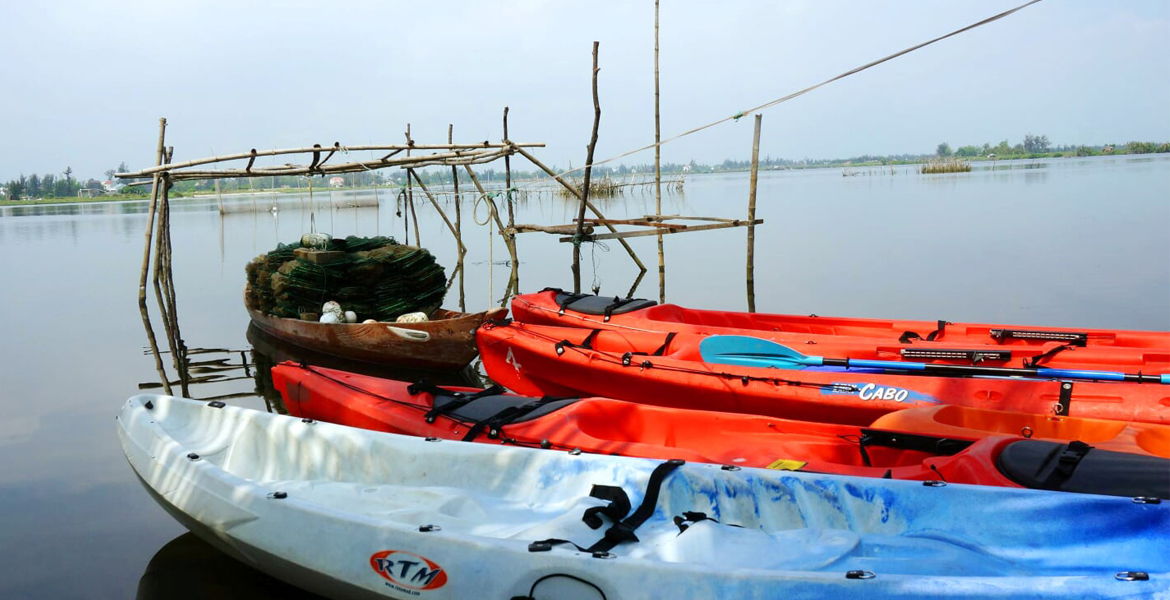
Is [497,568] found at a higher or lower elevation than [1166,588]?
lower

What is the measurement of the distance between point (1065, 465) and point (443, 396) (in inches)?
132

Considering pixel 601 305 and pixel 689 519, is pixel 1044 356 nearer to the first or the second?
pixel 689 519

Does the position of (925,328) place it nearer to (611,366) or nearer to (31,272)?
(611,366)

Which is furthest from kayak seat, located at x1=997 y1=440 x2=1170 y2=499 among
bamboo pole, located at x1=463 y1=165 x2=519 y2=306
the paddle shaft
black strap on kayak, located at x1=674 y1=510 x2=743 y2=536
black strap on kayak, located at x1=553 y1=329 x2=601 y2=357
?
bamboo pole, located at x1=463 y1=165 x2=519 y2=306

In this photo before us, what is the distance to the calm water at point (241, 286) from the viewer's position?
4781 mm

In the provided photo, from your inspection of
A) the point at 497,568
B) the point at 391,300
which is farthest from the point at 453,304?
the point at 497,568

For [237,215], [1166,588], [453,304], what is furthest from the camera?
[237,215]

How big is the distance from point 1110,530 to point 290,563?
10.9 feet

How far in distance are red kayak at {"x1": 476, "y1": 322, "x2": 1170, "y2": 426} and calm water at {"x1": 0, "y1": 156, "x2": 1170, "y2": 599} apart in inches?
107

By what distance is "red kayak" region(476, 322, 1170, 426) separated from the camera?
4.91m

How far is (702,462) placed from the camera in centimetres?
391

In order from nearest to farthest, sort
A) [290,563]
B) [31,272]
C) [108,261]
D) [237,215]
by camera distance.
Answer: [290,563]
[31,272]
[108,261]
[237,215]

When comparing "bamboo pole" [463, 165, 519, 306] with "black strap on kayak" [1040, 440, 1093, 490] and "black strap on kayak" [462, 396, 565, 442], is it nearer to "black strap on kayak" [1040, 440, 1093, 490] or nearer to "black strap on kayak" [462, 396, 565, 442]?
"black strap on kayak" [462, 396, 565, 442]

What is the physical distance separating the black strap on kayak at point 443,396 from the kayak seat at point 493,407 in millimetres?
19
